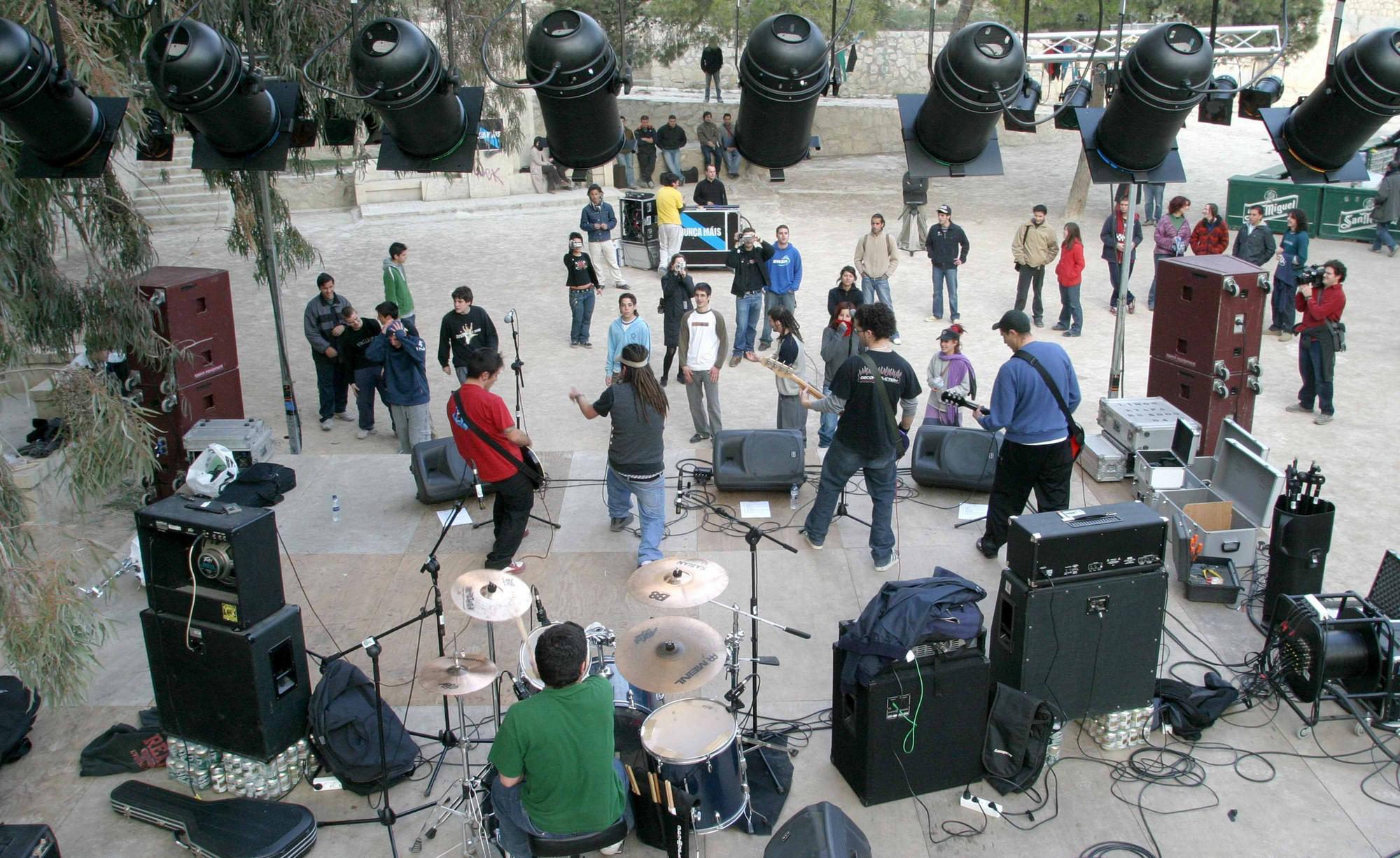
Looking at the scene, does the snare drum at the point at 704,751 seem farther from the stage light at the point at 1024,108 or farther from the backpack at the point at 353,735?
the stage light at the point at 1024,108

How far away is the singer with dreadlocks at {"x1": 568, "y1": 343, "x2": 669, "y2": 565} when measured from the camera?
26.0 ft

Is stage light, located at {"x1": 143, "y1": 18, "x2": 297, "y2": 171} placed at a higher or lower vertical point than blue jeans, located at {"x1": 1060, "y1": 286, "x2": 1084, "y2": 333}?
higher

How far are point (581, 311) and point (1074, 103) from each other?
25.5 feet

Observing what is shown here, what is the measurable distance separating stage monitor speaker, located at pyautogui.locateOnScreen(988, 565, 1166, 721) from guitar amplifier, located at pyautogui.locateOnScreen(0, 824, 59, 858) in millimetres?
4891

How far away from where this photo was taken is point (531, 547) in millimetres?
8734

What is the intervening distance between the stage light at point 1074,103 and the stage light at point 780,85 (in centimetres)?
176

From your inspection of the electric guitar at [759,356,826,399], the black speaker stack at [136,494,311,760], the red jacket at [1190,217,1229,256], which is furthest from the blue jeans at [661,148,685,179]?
the black speaker stack at [136,494,311,760]

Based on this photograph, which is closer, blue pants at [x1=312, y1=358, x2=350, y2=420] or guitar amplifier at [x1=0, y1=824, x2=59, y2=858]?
guitar amplifier at [x1=0, y1=824, x2=59, y2=858]

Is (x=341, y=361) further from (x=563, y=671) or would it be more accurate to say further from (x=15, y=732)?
(x=563, y=671)

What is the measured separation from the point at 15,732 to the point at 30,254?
3.96m

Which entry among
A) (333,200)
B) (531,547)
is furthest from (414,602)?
(333,200)

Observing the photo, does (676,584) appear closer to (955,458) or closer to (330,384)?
(955,458)

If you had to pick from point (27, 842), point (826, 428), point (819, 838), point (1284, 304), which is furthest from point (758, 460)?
point (1284, 304)

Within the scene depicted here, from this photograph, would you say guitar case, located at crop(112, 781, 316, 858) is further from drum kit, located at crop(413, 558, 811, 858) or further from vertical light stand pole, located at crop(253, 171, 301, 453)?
vertical light stand pole, located at crop(253, 171, 301, 453)
